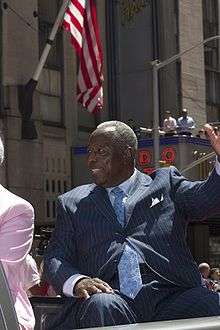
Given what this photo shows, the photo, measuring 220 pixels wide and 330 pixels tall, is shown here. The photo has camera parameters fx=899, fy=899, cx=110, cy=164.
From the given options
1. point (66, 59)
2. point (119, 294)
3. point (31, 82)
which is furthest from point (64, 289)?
point (66, 59)

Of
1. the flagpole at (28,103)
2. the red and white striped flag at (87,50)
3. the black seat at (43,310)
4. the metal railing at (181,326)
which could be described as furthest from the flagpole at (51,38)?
the metal railing at (181,326)

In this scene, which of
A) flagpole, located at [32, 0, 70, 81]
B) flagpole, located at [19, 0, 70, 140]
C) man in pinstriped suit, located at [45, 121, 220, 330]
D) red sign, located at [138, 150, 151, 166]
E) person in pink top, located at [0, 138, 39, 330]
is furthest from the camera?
red sign, located at [138, 150, 151, 166]

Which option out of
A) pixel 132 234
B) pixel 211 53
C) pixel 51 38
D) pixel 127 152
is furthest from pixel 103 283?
pixel 211 53

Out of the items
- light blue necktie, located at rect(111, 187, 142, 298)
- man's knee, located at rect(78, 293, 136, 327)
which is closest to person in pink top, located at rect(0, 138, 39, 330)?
man's knee, located at rect(78, 293, 136, 327)

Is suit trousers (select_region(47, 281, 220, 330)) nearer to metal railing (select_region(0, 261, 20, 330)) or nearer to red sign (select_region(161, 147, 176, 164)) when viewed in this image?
metal railing (select_region(0, 261, 20, 330))

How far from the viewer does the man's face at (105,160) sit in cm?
435

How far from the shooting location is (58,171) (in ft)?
84.1

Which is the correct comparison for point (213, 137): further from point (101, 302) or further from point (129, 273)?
point (101, 302)

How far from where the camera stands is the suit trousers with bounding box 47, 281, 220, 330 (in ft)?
12.5

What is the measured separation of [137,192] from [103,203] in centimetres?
18

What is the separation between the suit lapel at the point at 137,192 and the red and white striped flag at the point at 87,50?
53.1ft

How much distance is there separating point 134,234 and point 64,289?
0.43 metres

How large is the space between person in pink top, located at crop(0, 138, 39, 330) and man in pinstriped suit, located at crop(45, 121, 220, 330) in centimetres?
35

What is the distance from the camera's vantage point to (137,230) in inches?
168
